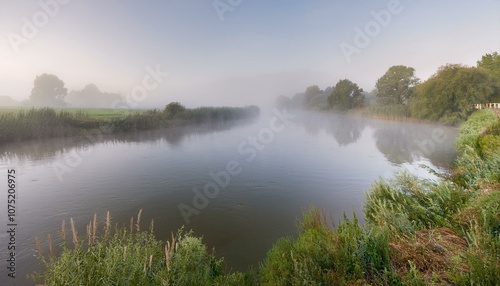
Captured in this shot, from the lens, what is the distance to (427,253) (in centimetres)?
398

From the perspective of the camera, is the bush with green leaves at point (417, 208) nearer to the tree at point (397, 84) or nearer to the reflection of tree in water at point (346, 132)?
the reflection of tree in water at point (346, 132)

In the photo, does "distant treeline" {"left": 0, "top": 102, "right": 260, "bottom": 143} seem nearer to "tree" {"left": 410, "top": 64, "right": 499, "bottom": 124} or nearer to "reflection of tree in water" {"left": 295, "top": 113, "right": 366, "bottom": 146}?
"reflection of tree in water" {"left": 295, "top": 113, "right": 366, "bottom": 146}

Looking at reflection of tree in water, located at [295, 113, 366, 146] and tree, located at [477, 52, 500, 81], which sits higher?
tree, located at [477, 52, 500, 81]

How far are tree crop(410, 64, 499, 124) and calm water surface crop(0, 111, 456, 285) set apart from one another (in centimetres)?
2050

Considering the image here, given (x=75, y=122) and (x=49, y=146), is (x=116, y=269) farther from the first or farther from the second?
(x=75, y=122)

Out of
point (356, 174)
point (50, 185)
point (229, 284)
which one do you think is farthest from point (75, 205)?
point (356, 174)

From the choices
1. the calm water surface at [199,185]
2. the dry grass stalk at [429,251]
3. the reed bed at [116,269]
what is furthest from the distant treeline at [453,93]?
the reed bed at [116,269]

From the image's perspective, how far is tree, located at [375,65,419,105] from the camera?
5809 centimetres

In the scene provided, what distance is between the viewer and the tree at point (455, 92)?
3522 cm

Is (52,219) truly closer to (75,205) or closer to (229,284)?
(75,205)

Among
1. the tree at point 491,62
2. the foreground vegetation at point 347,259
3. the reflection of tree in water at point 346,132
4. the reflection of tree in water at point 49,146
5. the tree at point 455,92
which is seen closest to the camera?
the foreground vegetation at point 347,259

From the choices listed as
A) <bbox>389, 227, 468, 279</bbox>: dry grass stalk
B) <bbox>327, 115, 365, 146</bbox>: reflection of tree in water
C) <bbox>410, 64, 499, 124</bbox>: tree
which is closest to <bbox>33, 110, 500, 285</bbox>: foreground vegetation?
<bbox>389, 227, 468, 279</bbox>: dry grass stalk

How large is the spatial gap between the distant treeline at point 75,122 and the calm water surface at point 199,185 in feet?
7.43

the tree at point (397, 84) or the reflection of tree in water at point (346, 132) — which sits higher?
the tree at point (397, 84)
